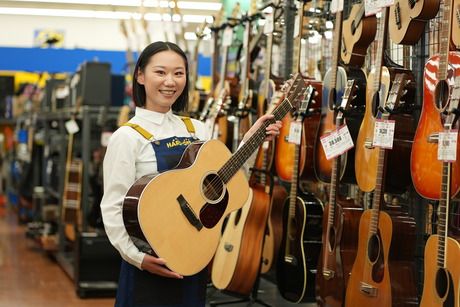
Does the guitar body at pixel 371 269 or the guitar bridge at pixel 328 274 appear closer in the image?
the guitar body at pixel 371 269

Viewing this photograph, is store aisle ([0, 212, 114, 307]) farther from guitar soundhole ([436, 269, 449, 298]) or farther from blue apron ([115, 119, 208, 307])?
guitar soundhole ([436, 269, 449, 298])

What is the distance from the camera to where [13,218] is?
11.6 metres

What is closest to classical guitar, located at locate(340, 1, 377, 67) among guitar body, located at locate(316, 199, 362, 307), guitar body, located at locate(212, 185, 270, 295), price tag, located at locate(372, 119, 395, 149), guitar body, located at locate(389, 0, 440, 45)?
guitar body, located at locate(389, 0, 440, 45)

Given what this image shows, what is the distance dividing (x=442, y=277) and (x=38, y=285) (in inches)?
173

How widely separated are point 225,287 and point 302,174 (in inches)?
34.0

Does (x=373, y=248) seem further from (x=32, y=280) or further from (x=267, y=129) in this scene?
(x=32, y=280)

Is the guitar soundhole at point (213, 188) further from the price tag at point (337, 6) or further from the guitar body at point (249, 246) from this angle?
the guitar body at point (249, 246)

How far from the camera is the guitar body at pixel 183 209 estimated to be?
2.60 meters

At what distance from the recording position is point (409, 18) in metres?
3.18

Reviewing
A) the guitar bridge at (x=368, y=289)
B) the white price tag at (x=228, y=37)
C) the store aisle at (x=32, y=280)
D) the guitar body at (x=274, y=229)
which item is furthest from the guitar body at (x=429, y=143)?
the store aisle at (x=32, y=280)

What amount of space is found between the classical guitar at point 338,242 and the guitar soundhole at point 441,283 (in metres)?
0.69

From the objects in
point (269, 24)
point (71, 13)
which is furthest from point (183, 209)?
point (71, 13)

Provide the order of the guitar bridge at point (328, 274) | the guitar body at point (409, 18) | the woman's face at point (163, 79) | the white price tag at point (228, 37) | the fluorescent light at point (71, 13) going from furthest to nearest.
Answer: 1. the fluorescent light at point (71, 13)
2. the white price tag at point (228, 37)
3. the guitar bridge at point (328, 274)
4. the guitar body at point (409, 18)
5. the woman's face at point (163, 79)

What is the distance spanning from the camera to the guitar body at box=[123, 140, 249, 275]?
2.60 m
